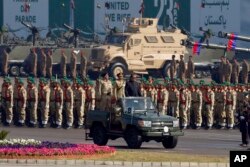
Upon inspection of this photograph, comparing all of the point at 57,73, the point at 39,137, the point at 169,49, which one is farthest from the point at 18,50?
the point at 39,137

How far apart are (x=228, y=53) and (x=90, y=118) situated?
98.9ft

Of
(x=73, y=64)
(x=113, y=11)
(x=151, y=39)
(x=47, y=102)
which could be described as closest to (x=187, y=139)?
(x=47, y=102)

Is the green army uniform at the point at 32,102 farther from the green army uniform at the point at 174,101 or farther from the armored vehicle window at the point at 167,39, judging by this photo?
the armored vehicle window at the point at 167,39

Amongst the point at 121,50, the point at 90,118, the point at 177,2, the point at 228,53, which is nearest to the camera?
the point at 90,118

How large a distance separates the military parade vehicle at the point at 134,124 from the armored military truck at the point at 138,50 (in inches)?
968

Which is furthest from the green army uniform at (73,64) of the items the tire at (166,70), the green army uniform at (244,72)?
the green army uniform at (244,72)

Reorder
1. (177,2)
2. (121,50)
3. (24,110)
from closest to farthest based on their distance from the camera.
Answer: (24,110), (121,50), (177,2)

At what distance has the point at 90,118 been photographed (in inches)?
1289

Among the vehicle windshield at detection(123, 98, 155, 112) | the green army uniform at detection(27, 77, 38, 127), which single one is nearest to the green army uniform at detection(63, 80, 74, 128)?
the green army uniform at detection(27, 77, 38, 127)

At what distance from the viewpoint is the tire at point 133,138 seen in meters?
31.1

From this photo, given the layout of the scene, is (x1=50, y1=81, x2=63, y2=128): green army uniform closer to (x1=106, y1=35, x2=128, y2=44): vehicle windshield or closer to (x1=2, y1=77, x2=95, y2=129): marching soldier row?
Result: (x1=2, y1=77, x2=95, y2=129): marching soldier row

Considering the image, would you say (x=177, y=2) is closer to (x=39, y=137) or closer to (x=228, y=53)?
(x=228, y=53)

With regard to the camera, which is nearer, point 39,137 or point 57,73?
point 39,137

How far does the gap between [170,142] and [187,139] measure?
4015mm
